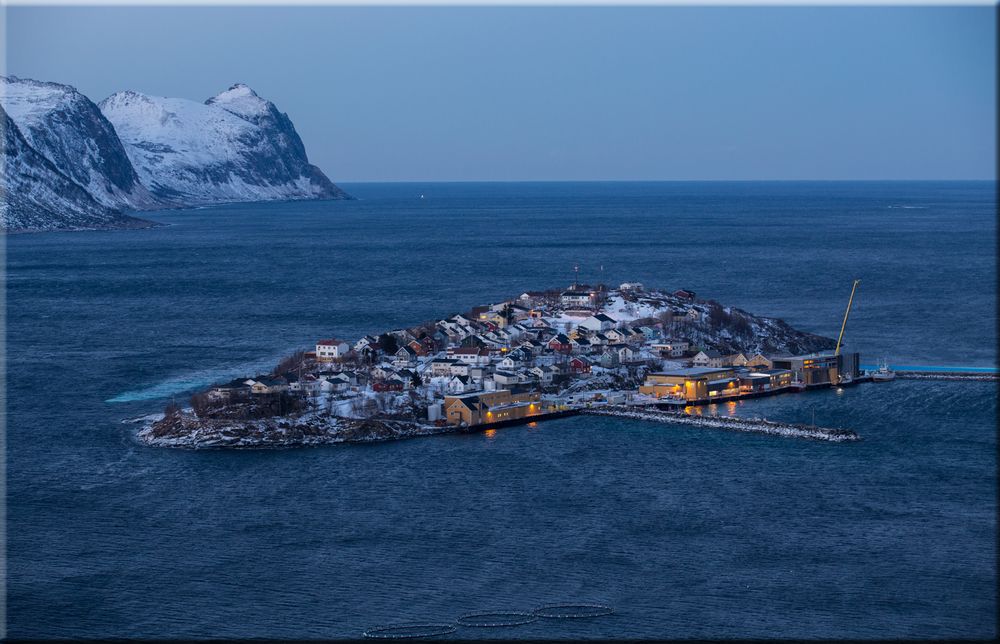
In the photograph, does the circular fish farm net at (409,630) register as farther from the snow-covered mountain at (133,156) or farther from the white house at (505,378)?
the snow-covered mountain at (133,156)

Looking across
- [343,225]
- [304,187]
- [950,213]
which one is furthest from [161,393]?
[304,187]

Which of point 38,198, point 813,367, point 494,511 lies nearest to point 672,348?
point 813,367

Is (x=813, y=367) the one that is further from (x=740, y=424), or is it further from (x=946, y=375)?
(x=740, y=424)

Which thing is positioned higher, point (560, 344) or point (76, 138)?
point (76, 138)

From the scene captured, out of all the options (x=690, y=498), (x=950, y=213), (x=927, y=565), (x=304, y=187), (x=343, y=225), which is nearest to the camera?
(x=927, y=565)

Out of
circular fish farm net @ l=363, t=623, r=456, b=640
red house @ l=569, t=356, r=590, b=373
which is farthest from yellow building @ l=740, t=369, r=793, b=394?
circular fish farm net @ l=363, t=623, r=456, b=640

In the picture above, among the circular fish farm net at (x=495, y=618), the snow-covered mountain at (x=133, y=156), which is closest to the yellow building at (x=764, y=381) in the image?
the circular fish farm net at (x=495, y=618)

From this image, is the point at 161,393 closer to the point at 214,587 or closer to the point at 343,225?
the point at 214,587
